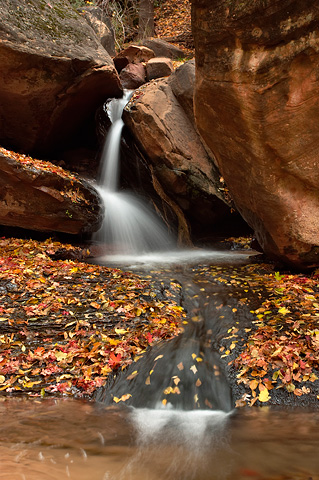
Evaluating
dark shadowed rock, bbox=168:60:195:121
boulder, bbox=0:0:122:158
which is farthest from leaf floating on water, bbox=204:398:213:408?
dark shadowed rock, bbox=168:60:195:121

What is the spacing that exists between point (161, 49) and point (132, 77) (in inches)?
186

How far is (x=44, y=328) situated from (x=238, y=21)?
491 cm

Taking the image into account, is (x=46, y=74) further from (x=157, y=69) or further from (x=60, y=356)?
(x=60, y=356)

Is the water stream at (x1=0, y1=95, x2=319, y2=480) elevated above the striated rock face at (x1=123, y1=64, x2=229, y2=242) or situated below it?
below

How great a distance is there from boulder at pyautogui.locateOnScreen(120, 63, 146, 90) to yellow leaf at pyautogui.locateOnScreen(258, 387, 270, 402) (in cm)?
1281

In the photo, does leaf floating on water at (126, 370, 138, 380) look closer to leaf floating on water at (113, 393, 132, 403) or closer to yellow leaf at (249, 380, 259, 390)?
leaf floating on water at (113, 393, 132, 403)

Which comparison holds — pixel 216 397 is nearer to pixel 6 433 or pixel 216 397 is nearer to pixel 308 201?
pixel 6 433

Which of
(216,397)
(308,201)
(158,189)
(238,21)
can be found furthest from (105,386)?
(158,189)

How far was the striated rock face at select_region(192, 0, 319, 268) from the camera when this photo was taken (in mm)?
4438

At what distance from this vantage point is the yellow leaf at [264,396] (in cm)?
329

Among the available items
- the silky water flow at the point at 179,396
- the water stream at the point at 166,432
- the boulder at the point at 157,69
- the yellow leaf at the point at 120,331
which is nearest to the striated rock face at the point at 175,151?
the boulder at the point at 157,69

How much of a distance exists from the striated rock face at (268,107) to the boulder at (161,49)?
1303 cm

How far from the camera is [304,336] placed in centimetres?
401

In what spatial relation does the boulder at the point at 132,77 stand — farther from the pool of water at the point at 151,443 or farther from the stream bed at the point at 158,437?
the pool of water at the point at 151,443
